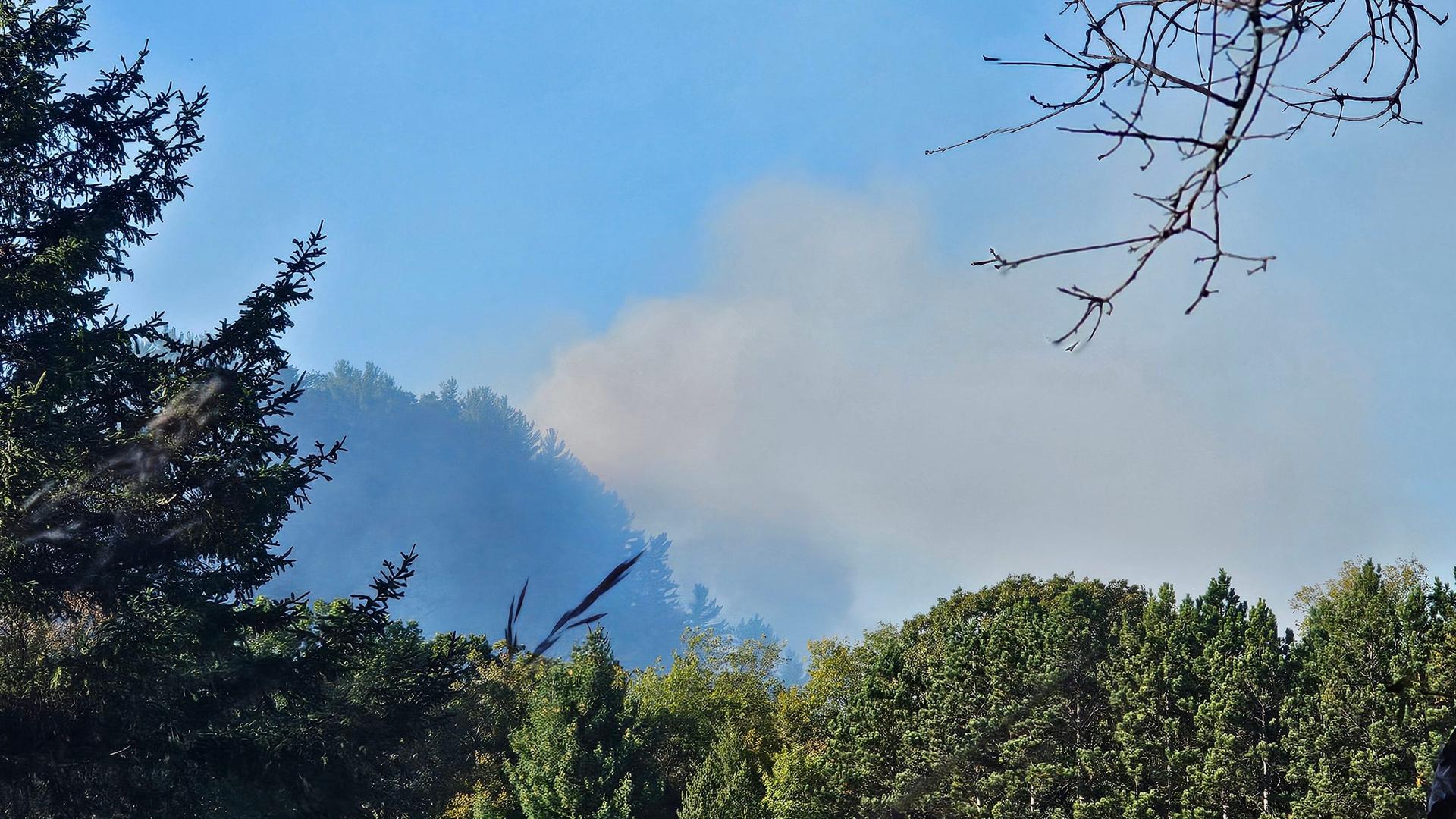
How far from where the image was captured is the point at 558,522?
196 metres

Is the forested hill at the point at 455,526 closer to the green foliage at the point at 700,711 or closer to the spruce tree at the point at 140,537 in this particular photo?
the green foliage at the point at 700,711

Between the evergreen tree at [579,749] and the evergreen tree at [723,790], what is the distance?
109cm

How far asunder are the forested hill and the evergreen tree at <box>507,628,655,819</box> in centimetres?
15016

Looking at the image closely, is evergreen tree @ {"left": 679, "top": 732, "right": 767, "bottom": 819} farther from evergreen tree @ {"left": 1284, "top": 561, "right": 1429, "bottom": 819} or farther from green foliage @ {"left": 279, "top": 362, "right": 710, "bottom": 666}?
green foliage @ {"left": 279, "top": 362, "right": 710, "bottom": 666}

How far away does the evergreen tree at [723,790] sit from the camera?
2577 cm

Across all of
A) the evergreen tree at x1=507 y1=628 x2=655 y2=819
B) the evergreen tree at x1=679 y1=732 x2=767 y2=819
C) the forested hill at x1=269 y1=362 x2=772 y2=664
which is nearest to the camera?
the evergreen tree at x1=507 y1=628 x2=655 y2=819

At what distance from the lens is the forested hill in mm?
174375

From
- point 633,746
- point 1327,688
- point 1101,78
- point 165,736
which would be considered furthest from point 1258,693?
point 1101,78

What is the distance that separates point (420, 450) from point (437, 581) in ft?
69.0

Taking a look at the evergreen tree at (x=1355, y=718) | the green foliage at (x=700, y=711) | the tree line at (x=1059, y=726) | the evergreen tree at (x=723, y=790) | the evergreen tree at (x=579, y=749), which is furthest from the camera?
the green foliage at (x=700, y=711)

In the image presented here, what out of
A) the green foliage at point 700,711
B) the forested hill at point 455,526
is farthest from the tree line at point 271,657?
the forested hill at point 455,526

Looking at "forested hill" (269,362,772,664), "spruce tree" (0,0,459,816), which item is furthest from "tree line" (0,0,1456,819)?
"forested hill" (269,362,772,664)

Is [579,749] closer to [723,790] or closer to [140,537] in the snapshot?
[723,790]

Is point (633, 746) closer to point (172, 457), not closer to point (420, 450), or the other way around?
point (172, 457)
